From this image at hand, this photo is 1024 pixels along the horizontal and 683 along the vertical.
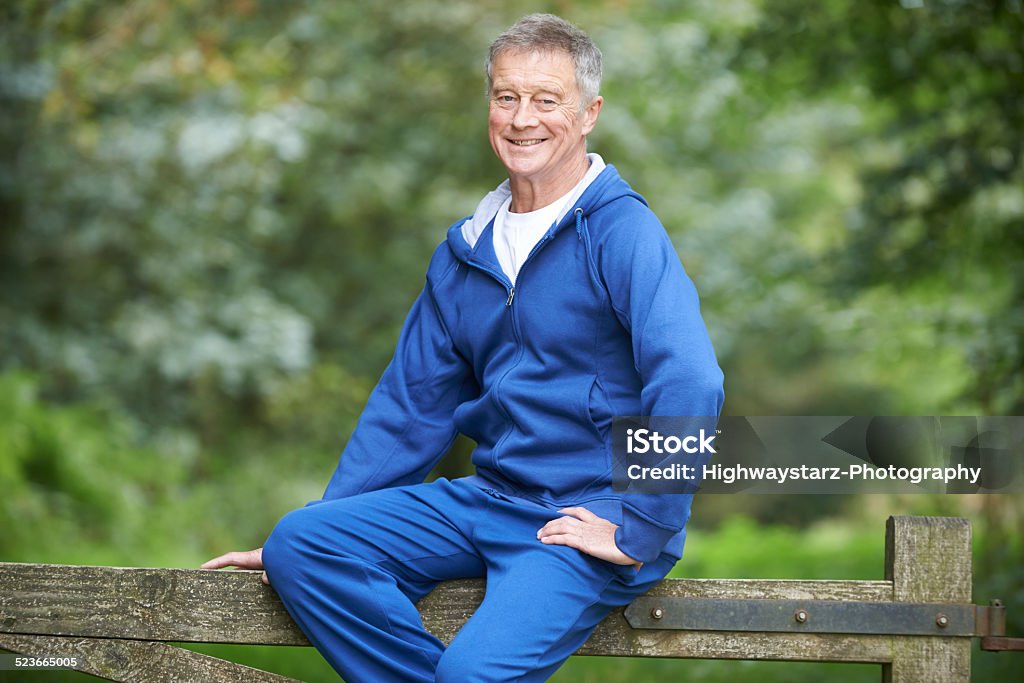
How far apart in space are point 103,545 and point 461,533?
5.49 meters

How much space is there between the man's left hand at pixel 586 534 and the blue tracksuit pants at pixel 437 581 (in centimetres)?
2

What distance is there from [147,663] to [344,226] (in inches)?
323

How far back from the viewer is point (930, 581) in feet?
7.86

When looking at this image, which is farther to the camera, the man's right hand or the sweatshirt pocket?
the man's right hand

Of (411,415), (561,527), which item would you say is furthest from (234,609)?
(561,527)

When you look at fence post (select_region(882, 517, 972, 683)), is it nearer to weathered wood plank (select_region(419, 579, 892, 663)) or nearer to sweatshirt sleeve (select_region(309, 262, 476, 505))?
weathered wood plank (select_region(419, 579, 892, 663))

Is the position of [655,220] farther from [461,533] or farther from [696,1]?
[696,1]

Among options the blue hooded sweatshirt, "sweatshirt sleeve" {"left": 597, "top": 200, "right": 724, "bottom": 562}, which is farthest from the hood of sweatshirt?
"sweatshirt sleeve" {"left": 597, "top": 200, "right": 724, "bottom": 562}

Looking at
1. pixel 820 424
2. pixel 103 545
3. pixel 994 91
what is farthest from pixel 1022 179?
pixel 103 545

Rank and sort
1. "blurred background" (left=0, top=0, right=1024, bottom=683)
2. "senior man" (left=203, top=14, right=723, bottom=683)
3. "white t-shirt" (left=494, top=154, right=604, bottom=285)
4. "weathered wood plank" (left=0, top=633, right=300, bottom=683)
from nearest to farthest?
"senior man" (left=203, top=14, right=723, bottom=683), "weathered wood plank" (left=0, top=633, right=300, bottom=683), "white t-shirt" (left=494, top=154, right=604, bottom=285), "blurred background" (left=0, top=0, right=1024, bottom=683)

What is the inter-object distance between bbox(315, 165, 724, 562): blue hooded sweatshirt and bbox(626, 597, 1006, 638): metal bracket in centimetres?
13

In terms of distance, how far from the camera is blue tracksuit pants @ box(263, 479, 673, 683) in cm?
215

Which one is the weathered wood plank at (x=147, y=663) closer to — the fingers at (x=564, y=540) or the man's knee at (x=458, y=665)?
the man's knee at (x=458, y=665)

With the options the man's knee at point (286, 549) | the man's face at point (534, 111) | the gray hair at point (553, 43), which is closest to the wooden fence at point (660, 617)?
the man's knee at point (286, 549)
